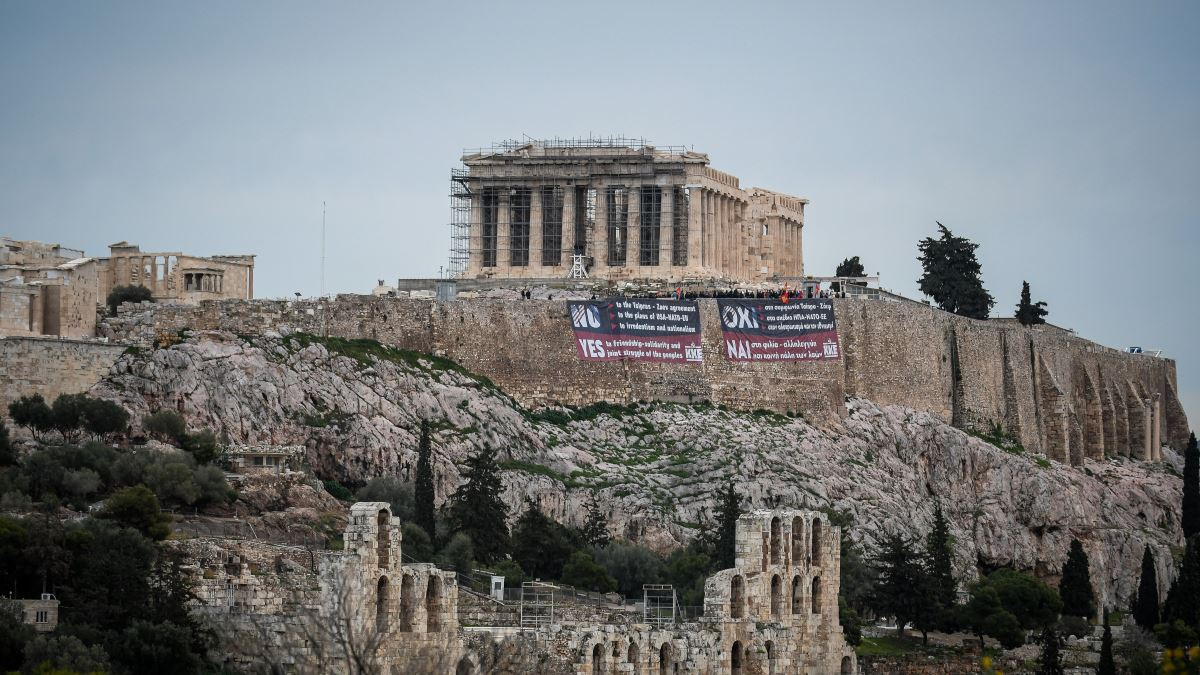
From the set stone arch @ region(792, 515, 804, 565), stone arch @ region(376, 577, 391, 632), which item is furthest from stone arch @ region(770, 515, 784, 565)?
stone arch @ region(376, 577, 391, 632)

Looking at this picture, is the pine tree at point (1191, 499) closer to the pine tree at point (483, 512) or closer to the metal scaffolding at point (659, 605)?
the pine tree at point (483, 512)

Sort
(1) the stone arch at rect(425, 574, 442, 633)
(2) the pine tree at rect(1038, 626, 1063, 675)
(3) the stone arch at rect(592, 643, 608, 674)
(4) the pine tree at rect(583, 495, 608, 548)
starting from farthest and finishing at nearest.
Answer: (4) the pine tree at rect(583, 495, 608, 548), (2) the pine tree at rect(1038, 626, 1063, 675), (3) the stone arch at rect(592, 643, 608, 674), (1) the stone arch at rect(425, 574, 442, 633)

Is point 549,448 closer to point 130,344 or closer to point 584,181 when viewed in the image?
point 130,344

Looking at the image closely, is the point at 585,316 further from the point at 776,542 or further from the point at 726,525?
the point at 776,542

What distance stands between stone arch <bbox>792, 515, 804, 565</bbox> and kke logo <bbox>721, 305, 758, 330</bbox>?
31.9 meters

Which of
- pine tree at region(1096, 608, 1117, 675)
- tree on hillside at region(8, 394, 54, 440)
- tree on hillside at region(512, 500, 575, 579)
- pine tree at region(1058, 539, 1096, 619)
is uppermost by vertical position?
tree on hillside at region(8, 394, 54, 440)

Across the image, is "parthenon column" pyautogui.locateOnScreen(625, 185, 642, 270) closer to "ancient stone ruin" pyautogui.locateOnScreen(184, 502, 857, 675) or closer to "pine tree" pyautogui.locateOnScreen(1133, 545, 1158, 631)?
"pine tree" pyautogui.locateOnScreen(1133, 545, 1158, 631)

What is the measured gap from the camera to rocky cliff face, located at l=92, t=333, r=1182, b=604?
72.4 m

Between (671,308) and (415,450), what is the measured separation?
51.3 feet

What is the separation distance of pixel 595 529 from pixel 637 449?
31.7 feet

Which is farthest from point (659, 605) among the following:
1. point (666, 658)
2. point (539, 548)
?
point (539, 548)

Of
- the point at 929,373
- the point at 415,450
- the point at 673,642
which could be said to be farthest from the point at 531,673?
the point at 929,373

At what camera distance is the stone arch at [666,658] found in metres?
53.4

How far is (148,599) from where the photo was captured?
50.8 metres
